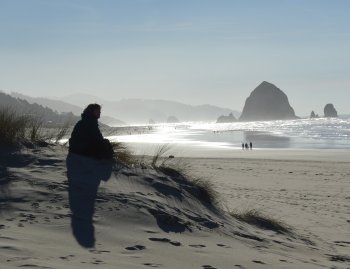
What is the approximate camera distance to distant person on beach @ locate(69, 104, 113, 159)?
25.5 feet

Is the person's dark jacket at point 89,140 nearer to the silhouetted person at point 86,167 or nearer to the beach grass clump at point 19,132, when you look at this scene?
the silhouetted person at point 86,167

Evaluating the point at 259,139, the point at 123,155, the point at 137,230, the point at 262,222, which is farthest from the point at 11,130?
the point at 259,139

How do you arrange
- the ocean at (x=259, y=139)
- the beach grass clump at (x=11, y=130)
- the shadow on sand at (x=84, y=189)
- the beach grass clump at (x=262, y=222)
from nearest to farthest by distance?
the shadow on sand at (x=84, y=189)
the beach grass clump at (x=11, y=130)
the beach grass clump at (x=262, y=222)
the ocean at (x=259, y=139)

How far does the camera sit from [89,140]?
7809mm

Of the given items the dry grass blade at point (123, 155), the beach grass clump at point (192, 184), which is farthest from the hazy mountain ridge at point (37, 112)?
the beach grass clump at point (192, 184)

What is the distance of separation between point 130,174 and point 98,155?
74 centimetres

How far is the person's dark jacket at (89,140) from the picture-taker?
7.77 m

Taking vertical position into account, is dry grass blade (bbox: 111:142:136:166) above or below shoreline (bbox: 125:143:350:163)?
above

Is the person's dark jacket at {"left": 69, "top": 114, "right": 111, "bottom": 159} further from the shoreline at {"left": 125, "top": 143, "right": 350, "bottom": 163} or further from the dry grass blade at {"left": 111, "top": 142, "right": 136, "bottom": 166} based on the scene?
the shoreline at {"left": 125, "top": 143, "right": 350, "bottom": 163}

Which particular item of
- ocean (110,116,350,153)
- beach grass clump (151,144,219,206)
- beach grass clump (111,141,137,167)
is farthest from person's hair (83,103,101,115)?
ocean (110,116,350,153)

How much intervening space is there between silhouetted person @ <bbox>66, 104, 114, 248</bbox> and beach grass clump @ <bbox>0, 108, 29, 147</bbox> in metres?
1.04

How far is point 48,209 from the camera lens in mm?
5480

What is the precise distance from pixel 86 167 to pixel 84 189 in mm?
989

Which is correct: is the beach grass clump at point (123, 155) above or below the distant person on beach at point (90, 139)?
below
